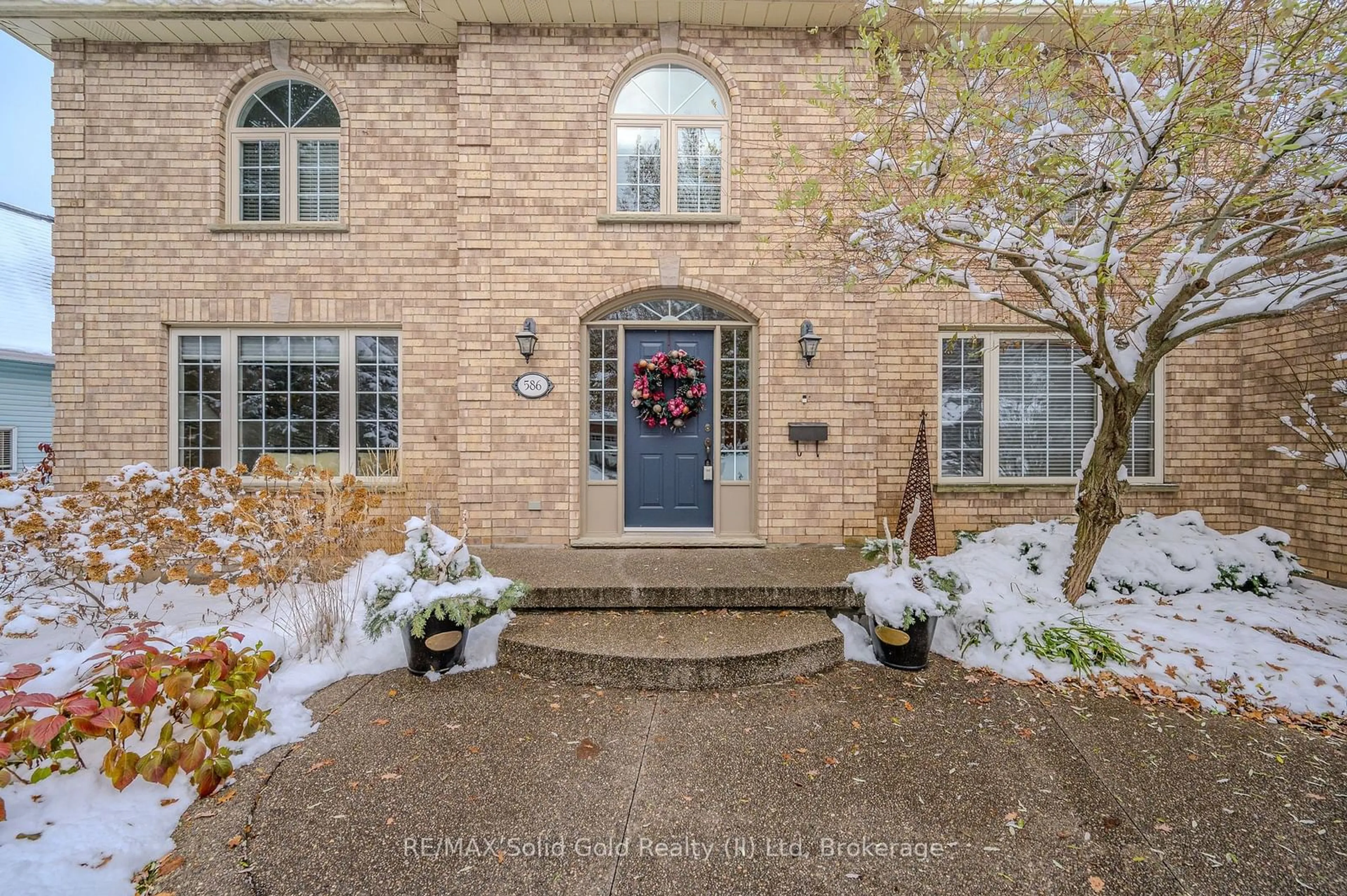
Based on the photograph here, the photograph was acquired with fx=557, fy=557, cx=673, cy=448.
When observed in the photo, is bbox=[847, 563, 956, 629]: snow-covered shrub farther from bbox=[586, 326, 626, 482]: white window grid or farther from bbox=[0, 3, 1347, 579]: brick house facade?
bbox=[586, 326, 626, 482]: white window grid

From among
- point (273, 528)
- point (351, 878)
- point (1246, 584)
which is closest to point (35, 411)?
point (273, 528)

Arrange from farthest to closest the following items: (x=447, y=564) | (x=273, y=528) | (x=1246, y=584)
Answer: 1. (x=1246, y=584)
2. (x=273, y=528)
3. (x=447, y=564)

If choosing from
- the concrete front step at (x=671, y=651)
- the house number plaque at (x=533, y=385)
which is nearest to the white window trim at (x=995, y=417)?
the concrete front step at (x=671, y=651)

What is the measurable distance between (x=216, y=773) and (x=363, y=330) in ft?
13.6

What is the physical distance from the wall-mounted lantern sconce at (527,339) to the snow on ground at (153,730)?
2.05m

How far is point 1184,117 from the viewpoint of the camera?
2680mm

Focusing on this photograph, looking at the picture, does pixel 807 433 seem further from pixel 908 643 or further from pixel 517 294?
pixel 517 294

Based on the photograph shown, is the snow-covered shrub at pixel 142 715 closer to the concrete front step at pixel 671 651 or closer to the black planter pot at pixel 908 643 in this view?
the concrete front step at pixel 671 651

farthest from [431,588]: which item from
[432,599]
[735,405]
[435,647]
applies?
[735,405]

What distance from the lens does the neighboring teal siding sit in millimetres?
9727

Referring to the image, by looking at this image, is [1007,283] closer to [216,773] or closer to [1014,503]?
[1014,503]

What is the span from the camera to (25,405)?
9969 millimetres

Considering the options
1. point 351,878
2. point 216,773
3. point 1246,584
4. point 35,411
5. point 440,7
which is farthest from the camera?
point 35,411

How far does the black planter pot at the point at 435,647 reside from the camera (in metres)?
3.16
